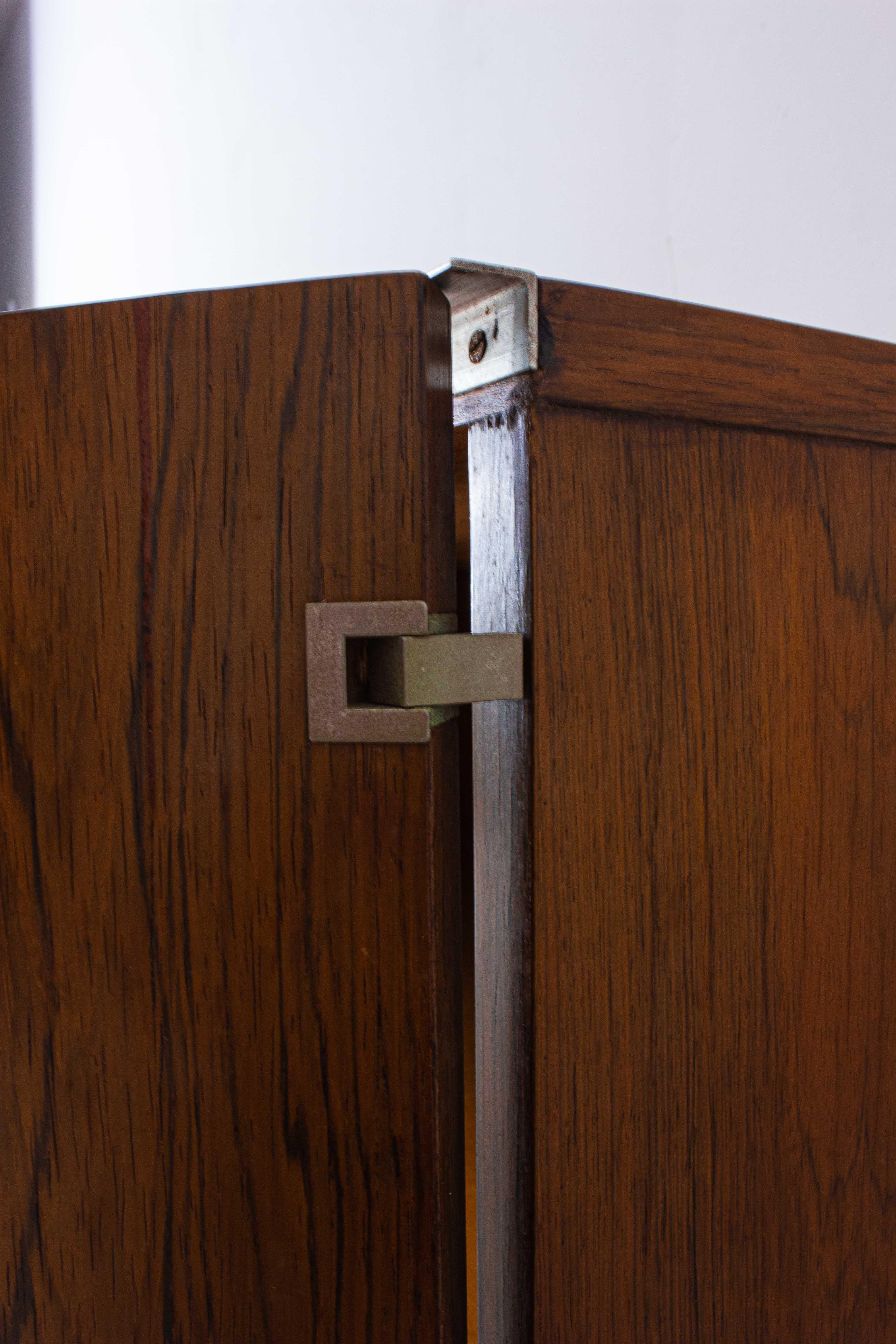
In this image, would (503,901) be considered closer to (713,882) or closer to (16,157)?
(713,882)

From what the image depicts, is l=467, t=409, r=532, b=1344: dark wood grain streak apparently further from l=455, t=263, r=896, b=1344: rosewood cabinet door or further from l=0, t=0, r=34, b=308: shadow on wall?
l=0, t=0, r=34, b=308: shadow on wall

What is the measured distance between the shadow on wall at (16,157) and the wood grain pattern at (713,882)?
290cm

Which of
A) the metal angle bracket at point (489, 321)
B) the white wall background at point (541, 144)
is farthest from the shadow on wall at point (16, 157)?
the metal angle bracket at point (489, 321)

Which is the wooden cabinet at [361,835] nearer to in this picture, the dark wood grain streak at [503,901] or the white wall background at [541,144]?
the dark wood grain streak at [503,901]

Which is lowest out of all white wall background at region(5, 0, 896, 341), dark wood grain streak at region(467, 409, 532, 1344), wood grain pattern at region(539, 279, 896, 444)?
dark wood grain streak at region(467, 409, 532, 1344)

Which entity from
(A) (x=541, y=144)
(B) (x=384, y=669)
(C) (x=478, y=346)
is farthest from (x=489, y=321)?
(A) (x=541, y=144)

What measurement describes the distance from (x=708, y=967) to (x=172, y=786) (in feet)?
0.77

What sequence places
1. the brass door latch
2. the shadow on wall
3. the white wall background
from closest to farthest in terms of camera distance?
the brass door latch < the white wall background < the shadow on wall

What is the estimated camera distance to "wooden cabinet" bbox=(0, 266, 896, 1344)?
332 mm

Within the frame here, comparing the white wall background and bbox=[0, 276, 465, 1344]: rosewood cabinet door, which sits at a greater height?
the white wall background

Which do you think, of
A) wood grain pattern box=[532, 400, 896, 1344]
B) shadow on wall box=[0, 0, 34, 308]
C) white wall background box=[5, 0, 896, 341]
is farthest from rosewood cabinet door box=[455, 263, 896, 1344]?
shadow on wall box=[0, 0, 34, 308]

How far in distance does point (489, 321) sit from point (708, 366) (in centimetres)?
10

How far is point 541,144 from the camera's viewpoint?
990mm

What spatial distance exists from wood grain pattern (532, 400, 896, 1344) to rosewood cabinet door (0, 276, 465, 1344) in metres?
0.05
